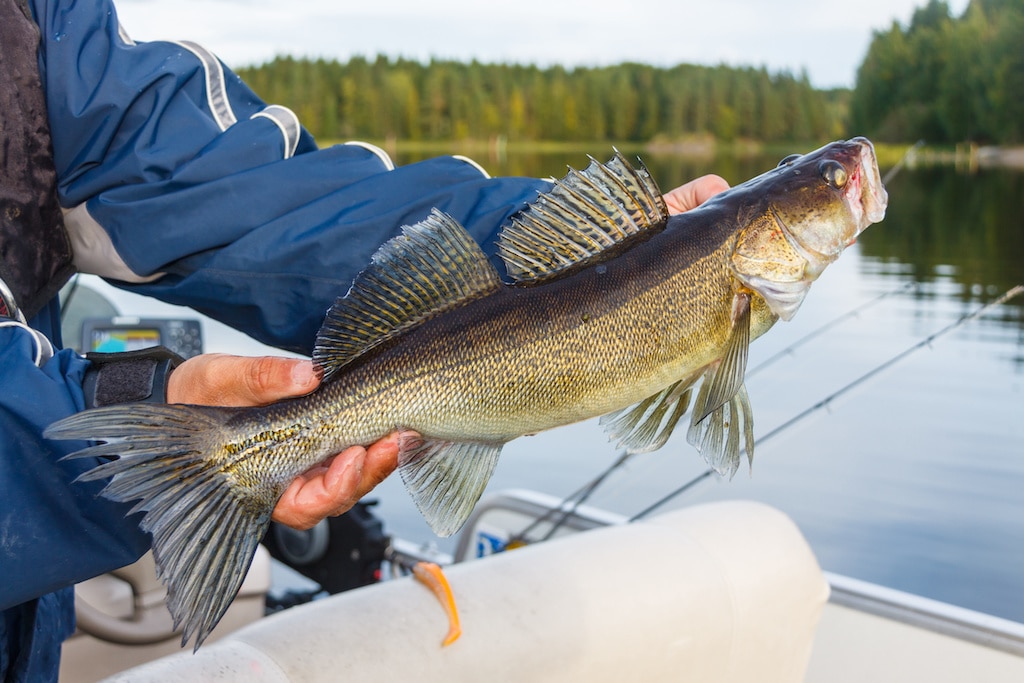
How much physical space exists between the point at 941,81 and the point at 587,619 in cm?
5175

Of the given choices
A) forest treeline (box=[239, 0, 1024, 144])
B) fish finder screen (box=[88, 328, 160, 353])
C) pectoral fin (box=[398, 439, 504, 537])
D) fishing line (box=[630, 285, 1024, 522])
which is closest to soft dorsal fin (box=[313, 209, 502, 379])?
pectoral fin (box=[398, 439, 504, 537])

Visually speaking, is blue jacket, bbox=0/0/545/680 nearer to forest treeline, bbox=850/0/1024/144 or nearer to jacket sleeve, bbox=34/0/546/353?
jacket sleeve, bbox=34/0/546/353

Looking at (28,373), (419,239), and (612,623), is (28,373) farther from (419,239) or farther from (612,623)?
(612,623)

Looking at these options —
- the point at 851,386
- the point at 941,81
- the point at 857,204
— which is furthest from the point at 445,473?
the point at 941,81

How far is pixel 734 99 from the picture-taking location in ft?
124

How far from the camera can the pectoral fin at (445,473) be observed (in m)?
1.73

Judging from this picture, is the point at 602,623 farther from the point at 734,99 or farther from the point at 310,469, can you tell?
the point at 734,99

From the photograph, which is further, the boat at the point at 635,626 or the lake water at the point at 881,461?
the lake water at the point at 881,461

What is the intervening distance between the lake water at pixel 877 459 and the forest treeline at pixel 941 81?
35.9 metres

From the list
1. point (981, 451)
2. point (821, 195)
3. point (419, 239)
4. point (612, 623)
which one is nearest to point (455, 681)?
point (612, 623)

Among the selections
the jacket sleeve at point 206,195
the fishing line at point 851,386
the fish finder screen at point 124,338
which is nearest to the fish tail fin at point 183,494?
the jacket sleeve at point 206,195

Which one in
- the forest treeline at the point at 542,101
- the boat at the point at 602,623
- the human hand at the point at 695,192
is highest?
the forest treeline at the point at 542,101

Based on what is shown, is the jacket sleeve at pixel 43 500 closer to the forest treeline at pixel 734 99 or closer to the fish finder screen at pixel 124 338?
the fish finder screen at pixel 124 338

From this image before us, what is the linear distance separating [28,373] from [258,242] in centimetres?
60
